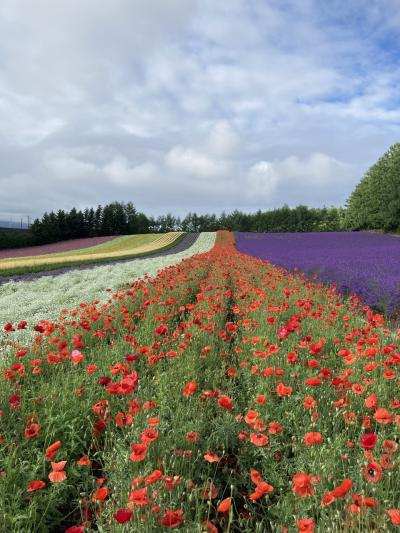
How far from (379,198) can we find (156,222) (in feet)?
171

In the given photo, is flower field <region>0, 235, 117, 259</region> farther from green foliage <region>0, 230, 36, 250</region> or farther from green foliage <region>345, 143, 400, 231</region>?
green foliage <region>345, 143, 400, 231</region>

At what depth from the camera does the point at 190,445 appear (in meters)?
2.96

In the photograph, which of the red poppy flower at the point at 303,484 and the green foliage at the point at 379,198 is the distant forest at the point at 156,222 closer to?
the green foliage at the point at 379,198

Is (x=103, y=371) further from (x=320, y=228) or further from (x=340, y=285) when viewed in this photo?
(x=320, y=228)

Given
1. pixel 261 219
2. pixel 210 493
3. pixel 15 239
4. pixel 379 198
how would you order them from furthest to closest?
pixel 261 219 → pixel 15 239 → pixel 379 198 → pixel 210 493

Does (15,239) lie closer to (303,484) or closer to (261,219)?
(261,219)

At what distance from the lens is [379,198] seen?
162ft

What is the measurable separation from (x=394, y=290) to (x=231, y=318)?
3.51 metres

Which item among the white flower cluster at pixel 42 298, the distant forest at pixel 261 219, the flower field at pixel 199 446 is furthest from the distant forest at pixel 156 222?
the flower field at pixel 199 446

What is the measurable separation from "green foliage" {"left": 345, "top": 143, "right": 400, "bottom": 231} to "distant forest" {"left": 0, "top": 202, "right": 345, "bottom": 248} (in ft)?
15.3

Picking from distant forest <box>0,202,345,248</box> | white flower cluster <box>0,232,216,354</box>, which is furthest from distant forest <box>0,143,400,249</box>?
white flower cluster <box>0,232,216,354</box>

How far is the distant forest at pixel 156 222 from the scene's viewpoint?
60156 millimetres

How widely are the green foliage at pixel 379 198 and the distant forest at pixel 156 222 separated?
184 inches

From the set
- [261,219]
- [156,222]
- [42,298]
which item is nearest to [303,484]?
[42,298]
